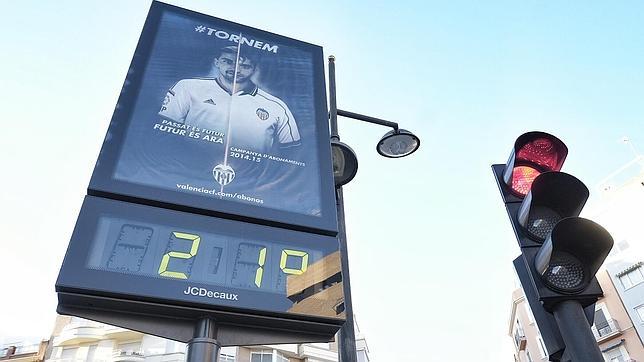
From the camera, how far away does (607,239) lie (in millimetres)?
2711

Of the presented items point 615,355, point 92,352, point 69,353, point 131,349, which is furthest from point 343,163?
point 615,355

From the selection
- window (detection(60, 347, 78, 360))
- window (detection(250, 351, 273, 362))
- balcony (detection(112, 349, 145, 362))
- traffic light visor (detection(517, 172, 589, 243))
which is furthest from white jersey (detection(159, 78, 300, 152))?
window (detection(60, 347, 78, 360))

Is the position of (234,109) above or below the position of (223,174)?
above

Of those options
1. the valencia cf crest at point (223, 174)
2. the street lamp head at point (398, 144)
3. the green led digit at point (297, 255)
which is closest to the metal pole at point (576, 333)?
the green led digit at point (297, 255)

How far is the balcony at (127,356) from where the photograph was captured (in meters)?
24.9

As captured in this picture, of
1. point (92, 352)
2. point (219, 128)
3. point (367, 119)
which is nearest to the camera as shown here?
point (219, 128)

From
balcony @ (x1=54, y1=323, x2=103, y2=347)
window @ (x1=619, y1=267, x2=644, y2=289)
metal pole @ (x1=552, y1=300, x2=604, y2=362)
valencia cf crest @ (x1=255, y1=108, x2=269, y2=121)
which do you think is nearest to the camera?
metal pole @ (x1=552, y1=300, x2=604, y2=362)

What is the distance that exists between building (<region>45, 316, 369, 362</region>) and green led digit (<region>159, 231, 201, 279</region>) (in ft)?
76.3

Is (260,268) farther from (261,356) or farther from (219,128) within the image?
(261,356)

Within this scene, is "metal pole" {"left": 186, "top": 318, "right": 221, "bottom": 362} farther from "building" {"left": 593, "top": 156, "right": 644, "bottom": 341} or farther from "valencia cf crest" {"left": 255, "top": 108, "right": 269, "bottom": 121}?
"building" {"left": 593, "top": 156, "right": 644, "bottom": 341}

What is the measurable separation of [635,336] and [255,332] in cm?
3405

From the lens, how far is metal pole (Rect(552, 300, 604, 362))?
2.40 m

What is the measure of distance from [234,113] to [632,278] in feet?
114

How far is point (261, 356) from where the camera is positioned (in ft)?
84.5
